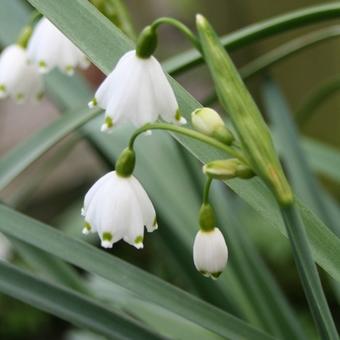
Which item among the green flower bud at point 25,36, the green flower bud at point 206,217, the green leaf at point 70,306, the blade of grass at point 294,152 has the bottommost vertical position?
the green leaf at point 70,306

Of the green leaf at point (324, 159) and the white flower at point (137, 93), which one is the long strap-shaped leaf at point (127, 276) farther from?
the green leaf at point (324, 159)

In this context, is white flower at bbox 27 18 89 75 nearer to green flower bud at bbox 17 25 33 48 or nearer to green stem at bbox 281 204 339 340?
green flower bud at bbox 17 25 33 48

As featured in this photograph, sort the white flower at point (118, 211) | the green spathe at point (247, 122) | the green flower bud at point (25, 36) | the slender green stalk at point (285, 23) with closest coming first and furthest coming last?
the green spathe at point (247, 122) < the white flower at point (118, 211) < the slender green stalk at point (285, 23) < the green flower bud at point (25, 36)

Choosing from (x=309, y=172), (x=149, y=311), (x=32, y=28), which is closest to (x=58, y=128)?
(x=32, y=28)

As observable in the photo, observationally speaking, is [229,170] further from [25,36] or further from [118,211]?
[25,36]

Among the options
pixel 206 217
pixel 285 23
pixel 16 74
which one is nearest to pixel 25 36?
pixel 16 74

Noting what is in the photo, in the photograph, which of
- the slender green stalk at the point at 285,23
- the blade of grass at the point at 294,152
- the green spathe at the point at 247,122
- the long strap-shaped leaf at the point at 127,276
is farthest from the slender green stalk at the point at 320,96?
the green spathe at the point at 247,122

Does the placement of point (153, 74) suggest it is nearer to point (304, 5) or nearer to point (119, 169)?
point (119, 169)

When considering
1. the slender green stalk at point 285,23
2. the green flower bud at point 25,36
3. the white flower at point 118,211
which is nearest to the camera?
the white flower at point 118,211

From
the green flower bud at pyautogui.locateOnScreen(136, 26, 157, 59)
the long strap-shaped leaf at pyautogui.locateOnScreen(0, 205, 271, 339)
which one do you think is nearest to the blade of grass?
the long strap-shaped leaf at pyautogui.locateOnScreen(0, 205, 271, 339)
